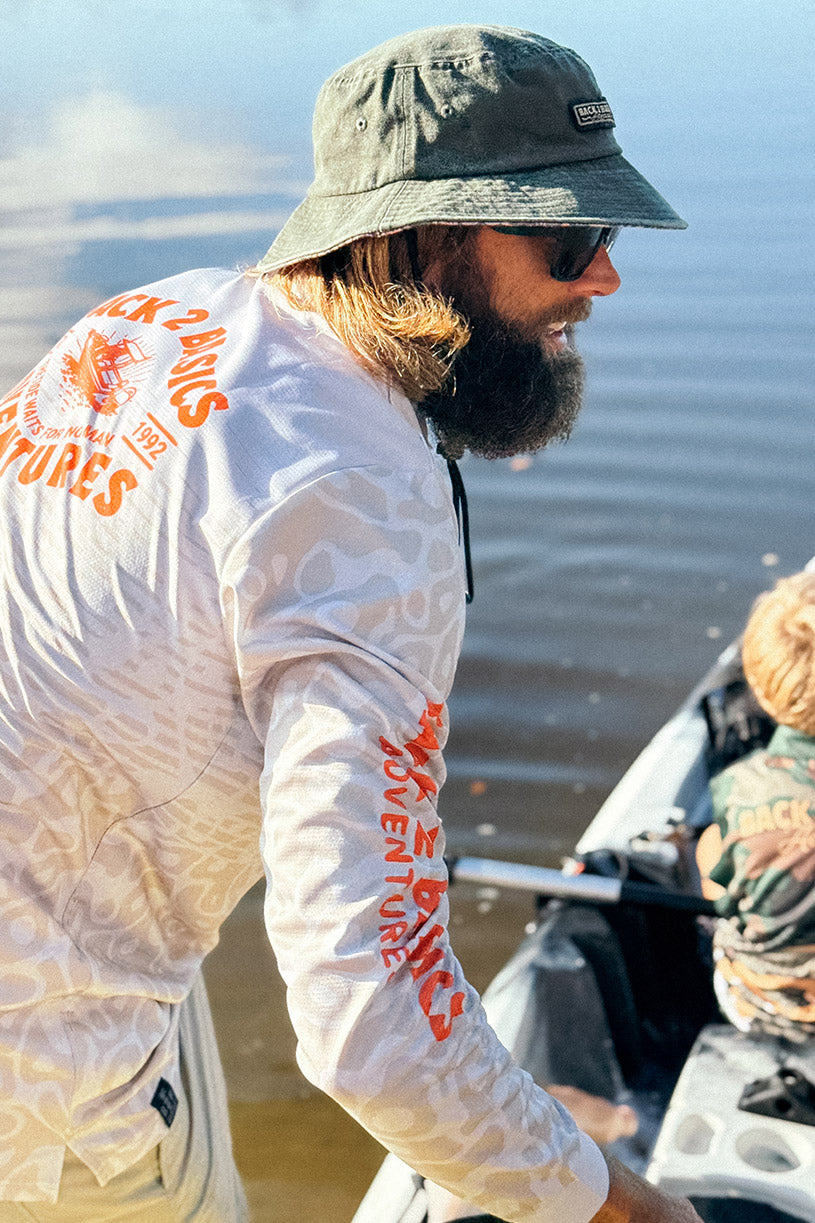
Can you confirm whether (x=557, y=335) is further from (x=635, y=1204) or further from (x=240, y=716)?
(x=635, y=1204)

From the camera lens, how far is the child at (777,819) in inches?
97.6

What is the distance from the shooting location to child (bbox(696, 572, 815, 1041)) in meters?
2.48

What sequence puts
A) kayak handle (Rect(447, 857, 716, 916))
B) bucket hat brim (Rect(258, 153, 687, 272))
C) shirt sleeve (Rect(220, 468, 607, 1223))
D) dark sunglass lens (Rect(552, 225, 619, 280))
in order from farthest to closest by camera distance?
kayak handle (Rect(447, 857, 716, 916)) < dark sunglass lens (Rect(552, 225, 619, 280)) < bucket hat brim (Rect(258, 153, 687, 272)) < shirt sleeve (Rect(220, 468, 607, 1223))

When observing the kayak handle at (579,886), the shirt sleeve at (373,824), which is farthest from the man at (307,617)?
the kayak handle at (579,886)

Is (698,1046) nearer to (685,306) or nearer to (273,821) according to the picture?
(273,821)

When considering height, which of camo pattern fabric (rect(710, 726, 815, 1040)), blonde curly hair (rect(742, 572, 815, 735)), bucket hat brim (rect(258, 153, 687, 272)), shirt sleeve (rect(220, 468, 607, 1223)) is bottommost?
camo pattern fabric (rect(710, 726, 815, 1040))

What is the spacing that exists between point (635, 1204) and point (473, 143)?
1156 mm

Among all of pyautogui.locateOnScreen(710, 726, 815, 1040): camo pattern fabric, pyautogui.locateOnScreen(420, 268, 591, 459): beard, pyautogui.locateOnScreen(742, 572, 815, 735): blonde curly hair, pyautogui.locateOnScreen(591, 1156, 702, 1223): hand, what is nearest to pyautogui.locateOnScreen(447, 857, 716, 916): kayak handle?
pyautogui.locateOnScreen(710, 726, 815, 1040): camo pattern fabric

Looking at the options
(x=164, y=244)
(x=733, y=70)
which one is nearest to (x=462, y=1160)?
(x=164, y=244)

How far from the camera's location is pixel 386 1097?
3.92ft

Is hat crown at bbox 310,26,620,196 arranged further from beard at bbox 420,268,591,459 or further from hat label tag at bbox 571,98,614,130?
beard at bbox 420,268,591,459

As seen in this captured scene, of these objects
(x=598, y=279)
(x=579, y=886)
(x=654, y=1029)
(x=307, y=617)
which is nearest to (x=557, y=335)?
(x=598, y=279)

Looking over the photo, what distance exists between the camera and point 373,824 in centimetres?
120

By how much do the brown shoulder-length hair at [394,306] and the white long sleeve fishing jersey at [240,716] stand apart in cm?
5
